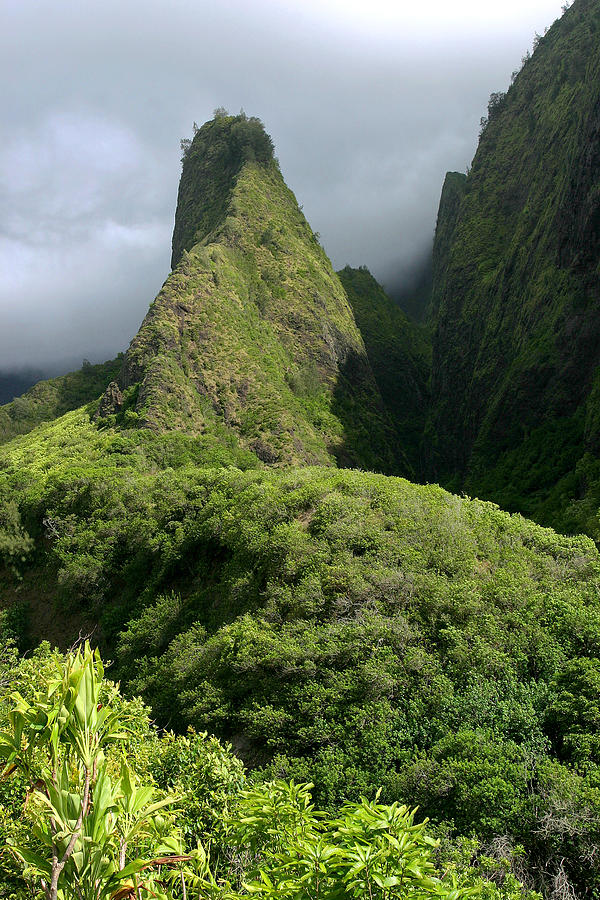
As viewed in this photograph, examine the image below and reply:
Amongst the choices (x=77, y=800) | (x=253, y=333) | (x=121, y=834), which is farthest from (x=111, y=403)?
(x=77, y=800)

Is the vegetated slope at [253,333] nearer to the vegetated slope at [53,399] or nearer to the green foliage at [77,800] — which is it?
the vegetated slope at [53,399]

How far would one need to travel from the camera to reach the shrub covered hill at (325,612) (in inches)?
416

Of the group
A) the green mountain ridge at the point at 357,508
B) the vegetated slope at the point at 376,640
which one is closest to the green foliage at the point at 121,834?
the green mountain ridge at the point at 357,508

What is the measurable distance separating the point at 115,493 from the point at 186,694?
53.7 ft

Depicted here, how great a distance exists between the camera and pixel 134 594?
25297mm

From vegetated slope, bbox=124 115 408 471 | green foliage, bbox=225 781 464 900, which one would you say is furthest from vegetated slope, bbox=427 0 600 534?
green foliage, bbox=225 781 464 900

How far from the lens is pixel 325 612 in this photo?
16172 mm

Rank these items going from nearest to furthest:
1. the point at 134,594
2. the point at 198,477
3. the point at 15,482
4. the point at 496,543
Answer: the point at 496,543, the point at 134,594, the point at 198,477, the point at 15,482

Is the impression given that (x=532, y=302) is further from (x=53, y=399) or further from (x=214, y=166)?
(x=53, y=399)

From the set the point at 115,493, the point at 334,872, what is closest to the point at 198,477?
the point at 115,493

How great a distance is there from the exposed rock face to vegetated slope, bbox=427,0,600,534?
32.5 metres

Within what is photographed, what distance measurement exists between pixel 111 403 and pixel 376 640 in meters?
38.1

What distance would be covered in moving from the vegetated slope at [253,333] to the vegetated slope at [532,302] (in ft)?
34.7

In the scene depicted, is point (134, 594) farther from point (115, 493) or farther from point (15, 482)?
point (15, 482)
